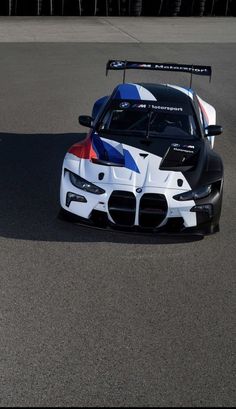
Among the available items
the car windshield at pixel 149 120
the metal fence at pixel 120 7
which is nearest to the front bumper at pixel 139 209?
the car windshield at pixel 149 120

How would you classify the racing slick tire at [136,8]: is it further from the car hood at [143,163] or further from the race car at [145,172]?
the car hood at [143,163]

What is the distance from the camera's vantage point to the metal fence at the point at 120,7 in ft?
87.8

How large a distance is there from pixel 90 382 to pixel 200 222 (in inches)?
111

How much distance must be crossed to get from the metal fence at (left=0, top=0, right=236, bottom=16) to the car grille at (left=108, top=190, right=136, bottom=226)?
2115cm

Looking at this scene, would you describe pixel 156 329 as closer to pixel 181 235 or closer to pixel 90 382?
pixel 90 382

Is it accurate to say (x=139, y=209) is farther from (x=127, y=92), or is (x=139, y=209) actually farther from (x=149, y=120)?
(x=127, y=92)

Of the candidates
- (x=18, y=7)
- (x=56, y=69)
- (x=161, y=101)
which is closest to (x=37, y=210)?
(x=161, y=101)

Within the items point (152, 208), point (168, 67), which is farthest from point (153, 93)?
point (152, 208)

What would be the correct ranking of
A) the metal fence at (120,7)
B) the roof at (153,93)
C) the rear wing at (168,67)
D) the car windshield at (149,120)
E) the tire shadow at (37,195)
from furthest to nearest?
1. the metal fence at (120,7)
2. the rear wing at (168,67)
3. the roof at (153,93)
4. the car windshield at (149,120)
5. the tire shadow at (37,195)

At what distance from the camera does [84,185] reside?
7305mm

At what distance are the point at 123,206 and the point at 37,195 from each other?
199cm

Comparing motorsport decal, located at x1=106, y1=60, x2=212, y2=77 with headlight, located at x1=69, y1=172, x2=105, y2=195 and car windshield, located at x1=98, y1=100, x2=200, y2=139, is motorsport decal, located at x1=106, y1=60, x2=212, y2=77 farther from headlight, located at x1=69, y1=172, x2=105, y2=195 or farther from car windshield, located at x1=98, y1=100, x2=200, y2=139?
headlight, located at x1=69, y1=172, x2=105, y2=195

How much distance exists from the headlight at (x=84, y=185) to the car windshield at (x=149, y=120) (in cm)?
114

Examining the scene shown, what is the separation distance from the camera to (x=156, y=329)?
566 cm
